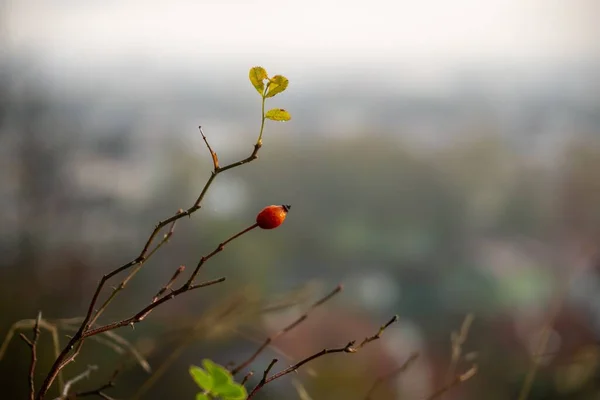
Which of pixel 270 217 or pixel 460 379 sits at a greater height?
pixel 270 217

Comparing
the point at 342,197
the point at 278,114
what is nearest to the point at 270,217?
the point at 278,114

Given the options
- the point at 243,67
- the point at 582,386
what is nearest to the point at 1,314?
the point at 243,67

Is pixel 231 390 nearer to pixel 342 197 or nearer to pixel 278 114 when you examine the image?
pixel 278 114

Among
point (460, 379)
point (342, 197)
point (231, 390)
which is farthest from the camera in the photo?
point (342, 197)

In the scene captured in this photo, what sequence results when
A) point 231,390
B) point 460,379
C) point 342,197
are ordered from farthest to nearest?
point 342,197 → point 460,379 → point 231,390

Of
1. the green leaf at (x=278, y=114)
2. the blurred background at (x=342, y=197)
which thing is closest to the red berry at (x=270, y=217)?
the green leaf at (x=278, y=114)

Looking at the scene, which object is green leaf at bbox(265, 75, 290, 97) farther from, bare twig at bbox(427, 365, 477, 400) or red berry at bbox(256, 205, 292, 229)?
bare twig at bbox(427, 365, 477, 400)

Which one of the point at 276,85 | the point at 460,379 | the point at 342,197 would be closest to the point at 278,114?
the point at 276,85

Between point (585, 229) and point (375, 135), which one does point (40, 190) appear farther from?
point (585, 229)

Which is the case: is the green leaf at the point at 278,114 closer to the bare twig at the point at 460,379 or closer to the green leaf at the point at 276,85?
the green leaf at the point at 276,85

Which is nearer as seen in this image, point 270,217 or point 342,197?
point 270,217
